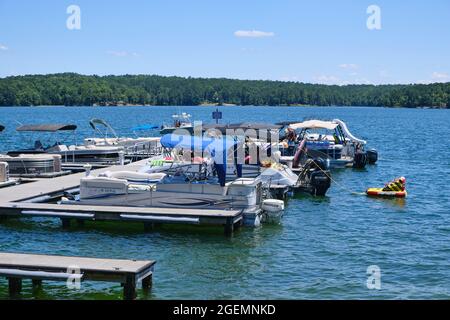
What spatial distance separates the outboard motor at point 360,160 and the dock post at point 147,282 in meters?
29.4

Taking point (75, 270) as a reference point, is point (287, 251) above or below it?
below

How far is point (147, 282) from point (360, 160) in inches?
1172

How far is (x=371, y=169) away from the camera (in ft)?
147

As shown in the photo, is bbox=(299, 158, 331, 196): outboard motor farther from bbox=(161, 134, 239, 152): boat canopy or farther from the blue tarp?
bbox=(161, 134, 239, 152): boat canopy

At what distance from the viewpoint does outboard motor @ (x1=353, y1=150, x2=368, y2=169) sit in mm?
43375

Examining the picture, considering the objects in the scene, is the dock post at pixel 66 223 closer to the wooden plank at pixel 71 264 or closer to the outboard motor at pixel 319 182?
the wooden plank at pixel 71 264

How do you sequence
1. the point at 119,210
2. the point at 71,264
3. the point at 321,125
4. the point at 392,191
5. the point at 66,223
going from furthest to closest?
1. the point at 321,125
2. the point at 392,191
3. the point at 66,223
4. the point at 119,210
5. the point at 71,264

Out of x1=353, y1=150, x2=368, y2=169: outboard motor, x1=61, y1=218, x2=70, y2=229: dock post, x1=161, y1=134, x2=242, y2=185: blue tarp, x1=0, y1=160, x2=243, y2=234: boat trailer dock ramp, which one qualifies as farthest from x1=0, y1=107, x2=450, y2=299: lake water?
x1=353, y1=150, x2=368, y2=169: outboard motor

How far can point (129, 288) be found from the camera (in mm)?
14633

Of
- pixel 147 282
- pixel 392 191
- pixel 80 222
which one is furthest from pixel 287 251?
pixel 392 191

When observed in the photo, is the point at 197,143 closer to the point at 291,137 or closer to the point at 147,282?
the point at 147,282

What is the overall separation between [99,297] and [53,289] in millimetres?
1248
